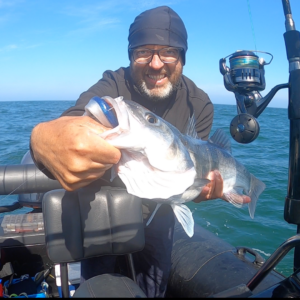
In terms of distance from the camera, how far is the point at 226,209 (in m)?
7.14

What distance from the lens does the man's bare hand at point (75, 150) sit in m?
1.49

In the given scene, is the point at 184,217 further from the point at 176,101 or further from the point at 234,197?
the point at 176,101

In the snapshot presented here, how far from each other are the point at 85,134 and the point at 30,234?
2.29 m

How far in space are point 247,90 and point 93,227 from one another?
5.34ft

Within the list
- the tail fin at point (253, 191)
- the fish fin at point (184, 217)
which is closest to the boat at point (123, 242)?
the fish fin at point (184, 217)

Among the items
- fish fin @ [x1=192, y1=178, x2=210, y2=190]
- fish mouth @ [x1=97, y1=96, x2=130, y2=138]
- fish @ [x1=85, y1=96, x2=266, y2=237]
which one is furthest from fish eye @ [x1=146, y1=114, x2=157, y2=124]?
fish fin @ [x1=192, y1=178, x2=210, y2=190]

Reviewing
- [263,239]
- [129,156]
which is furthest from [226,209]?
[129,156]

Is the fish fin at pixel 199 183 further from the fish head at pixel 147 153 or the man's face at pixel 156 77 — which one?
the man's face at pixel 156 77

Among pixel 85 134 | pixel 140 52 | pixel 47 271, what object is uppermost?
pixel 140 52

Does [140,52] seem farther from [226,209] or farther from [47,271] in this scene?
[226,209]

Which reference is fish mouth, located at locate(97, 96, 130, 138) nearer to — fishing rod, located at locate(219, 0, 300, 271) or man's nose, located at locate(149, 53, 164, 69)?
fishing rod, located at locate(219, 0, 300, 271)

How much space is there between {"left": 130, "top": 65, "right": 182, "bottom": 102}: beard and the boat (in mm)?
559

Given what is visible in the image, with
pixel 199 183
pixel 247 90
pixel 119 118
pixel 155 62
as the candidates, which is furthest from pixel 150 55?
pixel 119 118

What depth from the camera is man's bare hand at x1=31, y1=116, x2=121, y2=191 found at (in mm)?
1489
